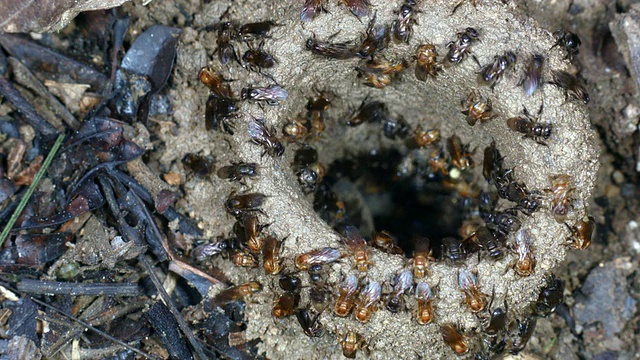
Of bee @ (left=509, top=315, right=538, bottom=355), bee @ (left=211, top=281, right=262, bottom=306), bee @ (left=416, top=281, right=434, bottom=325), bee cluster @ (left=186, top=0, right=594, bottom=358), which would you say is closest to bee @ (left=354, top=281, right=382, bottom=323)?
bee cluster @ (left=186, top=0, right=594, bottom=358)

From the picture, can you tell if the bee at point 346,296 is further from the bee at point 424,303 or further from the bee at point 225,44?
the bee at point 225,44

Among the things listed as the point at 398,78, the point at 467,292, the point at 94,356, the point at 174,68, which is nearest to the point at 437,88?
the point at 398,78

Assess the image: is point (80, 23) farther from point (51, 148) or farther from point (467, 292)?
point (467, 292)

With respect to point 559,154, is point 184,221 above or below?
below

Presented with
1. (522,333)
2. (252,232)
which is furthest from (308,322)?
(522,333)

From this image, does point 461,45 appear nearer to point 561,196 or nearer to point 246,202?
point 561,196

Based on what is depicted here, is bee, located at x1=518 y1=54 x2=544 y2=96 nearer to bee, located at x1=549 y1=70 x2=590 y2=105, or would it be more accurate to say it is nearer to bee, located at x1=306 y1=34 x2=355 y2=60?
bee, located at x1=549 y1=70 x2=590 y2=105
